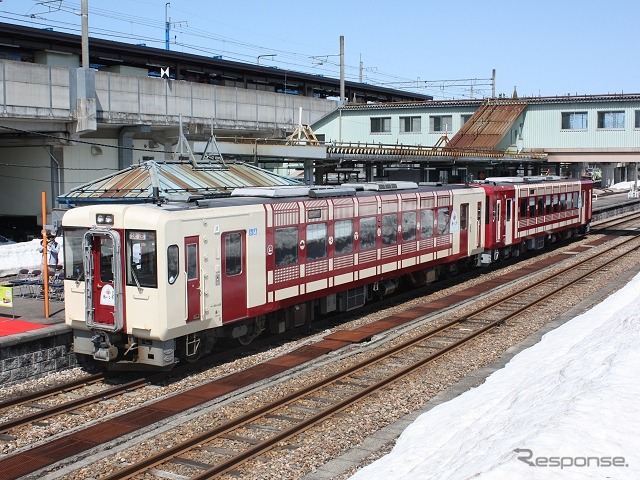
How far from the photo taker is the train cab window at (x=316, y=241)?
50.6 ft

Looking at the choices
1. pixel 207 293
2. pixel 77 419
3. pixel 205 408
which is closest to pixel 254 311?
pixel 207 293

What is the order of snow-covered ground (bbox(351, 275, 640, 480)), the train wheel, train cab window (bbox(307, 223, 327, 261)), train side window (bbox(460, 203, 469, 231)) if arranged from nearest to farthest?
snow-covered ground (bbox(351, 275, 640, 480)) < the train wheel < train cab window (bbox(307, 223, 327, 261)) < train side window (bbox(460, 203, 469, 231))

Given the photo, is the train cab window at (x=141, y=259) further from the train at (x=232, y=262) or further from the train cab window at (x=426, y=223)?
the train cab window at (x=426, y=223)

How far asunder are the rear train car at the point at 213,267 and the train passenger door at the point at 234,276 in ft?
0.06

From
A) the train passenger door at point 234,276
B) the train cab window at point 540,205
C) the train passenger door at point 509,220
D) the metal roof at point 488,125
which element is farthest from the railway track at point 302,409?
the metal roof at point 488,125

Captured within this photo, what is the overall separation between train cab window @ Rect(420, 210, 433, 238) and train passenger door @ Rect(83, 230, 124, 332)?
9.74 meters

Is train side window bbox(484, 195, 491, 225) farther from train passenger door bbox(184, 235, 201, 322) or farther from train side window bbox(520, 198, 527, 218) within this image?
train passenger door bbox(184, 235, 201, 322)

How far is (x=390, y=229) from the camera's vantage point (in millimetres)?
18438

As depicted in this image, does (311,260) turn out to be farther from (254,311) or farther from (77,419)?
(77,419)

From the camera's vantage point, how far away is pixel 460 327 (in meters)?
16.2

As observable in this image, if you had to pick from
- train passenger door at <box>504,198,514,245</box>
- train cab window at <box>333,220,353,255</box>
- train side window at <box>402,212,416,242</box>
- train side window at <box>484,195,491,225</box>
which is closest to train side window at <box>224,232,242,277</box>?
train cab window at <box>333,220,353,255</box>

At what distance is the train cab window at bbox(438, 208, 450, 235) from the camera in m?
20.9

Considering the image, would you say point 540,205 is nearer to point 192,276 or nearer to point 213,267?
point 213,267

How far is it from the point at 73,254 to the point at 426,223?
33.2 ft
